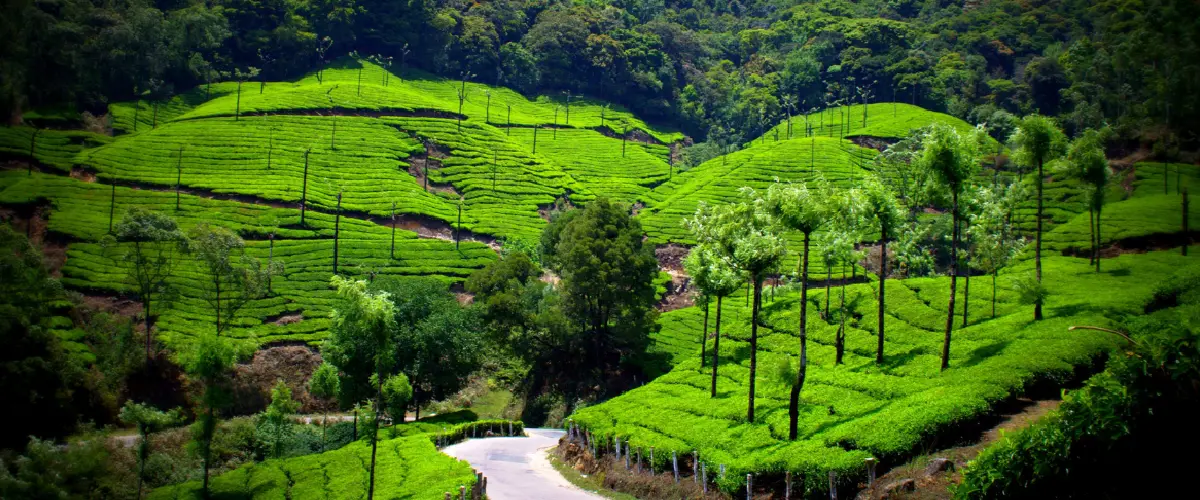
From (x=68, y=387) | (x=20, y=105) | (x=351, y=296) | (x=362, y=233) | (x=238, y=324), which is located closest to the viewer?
(x=351, y=296)

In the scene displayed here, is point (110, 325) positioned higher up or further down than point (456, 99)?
further down

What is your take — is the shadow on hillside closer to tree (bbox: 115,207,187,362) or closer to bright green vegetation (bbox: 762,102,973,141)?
tree (bbox: 115,207,187,362)

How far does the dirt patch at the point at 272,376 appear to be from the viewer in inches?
2197

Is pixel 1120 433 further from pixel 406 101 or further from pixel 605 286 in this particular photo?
pixel 406 101

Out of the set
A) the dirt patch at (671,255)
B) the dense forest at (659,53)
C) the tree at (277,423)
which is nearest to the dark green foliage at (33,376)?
the tree at (277,423)

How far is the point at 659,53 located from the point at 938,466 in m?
144

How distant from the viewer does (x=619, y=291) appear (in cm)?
5631

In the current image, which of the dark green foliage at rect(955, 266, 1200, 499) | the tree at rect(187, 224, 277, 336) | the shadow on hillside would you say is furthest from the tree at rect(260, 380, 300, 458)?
the dark green foliage at rect(955, 266, 1200, 499)

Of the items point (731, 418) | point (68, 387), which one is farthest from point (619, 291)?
point (68, 387)

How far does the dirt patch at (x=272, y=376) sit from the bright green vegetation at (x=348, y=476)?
2169 cm

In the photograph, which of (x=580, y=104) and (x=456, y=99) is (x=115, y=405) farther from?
(x=580, y=104)

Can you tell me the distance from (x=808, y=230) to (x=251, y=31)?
138048mm

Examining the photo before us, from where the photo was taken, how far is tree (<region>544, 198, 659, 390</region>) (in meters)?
55.6

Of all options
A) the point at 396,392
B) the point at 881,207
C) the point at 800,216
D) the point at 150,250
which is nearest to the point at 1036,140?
the point at 881,207
